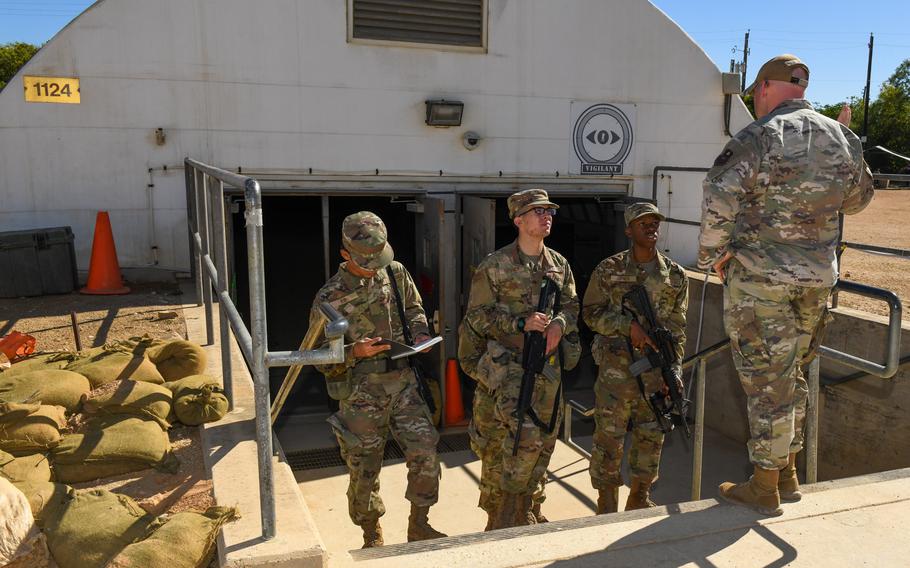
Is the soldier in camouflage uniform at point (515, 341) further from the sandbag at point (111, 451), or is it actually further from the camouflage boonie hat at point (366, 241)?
the sandbag at point (111, 451)

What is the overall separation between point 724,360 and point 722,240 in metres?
4.98

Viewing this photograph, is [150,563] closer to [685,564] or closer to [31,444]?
[31,444]

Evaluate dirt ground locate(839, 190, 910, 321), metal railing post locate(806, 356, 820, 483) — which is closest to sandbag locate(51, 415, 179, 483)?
metal railing post locate(806, 356, 820, 483)

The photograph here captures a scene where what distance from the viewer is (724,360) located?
24.0ft

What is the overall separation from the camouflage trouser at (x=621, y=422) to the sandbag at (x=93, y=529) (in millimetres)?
2568

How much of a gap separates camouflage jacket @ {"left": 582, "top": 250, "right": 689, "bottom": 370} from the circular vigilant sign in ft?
13.9

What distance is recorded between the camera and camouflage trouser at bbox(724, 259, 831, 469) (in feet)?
8.99

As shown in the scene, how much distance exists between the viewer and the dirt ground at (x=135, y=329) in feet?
8.89

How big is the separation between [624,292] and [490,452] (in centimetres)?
117

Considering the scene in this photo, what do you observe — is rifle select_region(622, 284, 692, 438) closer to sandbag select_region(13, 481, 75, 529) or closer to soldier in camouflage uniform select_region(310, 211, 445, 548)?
soldier in camouflage uniform select_region(310, 211, 445, 548)

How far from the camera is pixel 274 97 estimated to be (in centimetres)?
714

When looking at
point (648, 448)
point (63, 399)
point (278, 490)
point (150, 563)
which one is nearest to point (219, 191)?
point (63, 399)

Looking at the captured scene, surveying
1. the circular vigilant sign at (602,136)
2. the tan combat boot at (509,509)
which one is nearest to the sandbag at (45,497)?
the tan combat boot at (509,509)

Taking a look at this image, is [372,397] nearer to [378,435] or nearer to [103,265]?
[378,435]
